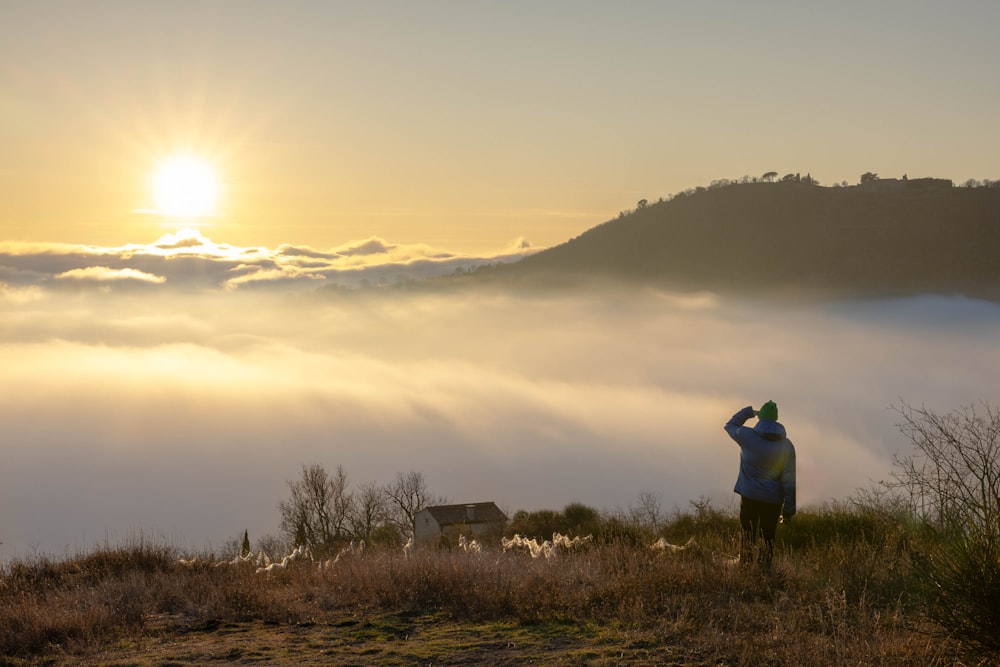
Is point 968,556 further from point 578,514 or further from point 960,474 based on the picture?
point 578,514

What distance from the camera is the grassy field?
849 cm

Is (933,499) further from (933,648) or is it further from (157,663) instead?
(157,663)

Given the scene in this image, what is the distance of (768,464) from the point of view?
1173 cm

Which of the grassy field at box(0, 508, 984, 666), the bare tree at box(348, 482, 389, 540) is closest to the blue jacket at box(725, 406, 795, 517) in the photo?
the grassy field at box(0, 508, 984, 666)

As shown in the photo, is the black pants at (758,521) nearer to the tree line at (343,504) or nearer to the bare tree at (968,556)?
the bare tree at (968,556)

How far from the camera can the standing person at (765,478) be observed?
11691 mm

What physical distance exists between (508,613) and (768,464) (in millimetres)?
3807

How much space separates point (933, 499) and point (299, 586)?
7.33m

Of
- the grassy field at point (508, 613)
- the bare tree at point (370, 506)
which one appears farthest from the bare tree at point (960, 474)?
the bare tree at point (370, 506)

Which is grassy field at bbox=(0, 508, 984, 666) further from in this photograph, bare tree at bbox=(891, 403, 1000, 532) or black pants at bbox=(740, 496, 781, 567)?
bare tree at bbox=(891, 403, 1000, 532)

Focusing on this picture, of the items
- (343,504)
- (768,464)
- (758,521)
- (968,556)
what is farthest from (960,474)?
(343,504)

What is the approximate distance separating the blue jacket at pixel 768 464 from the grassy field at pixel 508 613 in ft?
2.44

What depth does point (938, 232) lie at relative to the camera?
187 m

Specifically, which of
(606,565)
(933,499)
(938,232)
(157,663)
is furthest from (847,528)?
(938,232)
